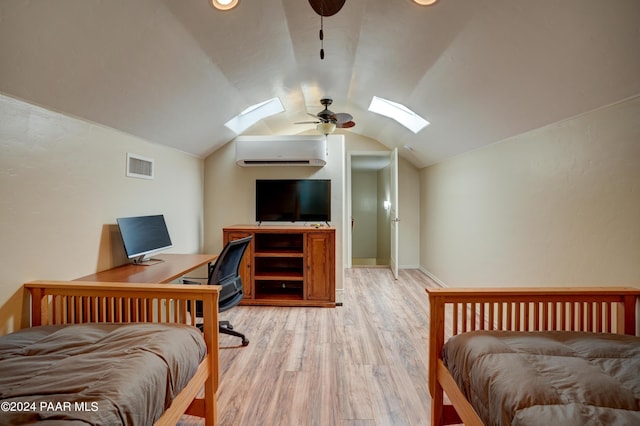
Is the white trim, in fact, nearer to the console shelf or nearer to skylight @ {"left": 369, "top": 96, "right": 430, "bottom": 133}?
the console shelf

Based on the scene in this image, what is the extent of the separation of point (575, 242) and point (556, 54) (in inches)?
50.1

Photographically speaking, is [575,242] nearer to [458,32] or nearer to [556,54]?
[556,54]

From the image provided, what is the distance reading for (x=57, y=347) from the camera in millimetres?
1333

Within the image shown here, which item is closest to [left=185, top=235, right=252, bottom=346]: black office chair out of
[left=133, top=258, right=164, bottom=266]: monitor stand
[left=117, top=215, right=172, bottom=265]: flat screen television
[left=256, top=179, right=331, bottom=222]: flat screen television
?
[left=133, top=258, right=164, bottom=266]: monitor stand

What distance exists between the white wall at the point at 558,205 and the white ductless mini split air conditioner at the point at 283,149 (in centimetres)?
193

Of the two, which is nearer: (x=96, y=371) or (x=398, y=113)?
(x=96, y=371)

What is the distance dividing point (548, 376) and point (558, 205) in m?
1.63

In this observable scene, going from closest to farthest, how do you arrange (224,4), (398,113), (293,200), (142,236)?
(224,4) → (142,236) → (293,200) → (398,113)

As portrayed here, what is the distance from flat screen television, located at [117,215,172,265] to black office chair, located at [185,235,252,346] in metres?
0.46

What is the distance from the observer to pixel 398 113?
4.35m

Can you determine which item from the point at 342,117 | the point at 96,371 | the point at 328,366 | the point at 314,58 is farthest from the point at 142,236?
the point at 342,117

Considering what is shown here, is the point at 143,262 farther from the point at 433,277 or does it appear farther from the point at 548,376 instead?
the point at 433,277

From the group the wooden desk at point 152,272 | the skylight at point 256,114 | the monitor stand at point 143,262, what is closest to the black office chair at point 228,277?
the wooden desk at point 152,272

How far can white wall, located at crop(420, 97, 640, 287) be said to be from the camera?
1770 millimetres
